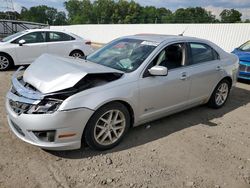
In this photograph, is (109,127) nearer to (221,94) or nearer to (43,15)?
(221,94)

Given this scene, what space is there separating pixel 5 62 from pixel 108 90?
6701 millimetres

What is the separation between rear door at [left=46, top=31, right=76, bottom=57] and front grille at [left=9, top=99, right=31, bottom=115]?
252 inches

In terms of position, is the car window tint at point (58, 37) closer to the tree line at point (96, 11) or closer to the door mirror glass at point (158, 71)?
the door mirror glass at point (158, 71)

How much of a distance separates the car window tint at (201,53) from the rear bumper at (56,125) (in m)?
2.47

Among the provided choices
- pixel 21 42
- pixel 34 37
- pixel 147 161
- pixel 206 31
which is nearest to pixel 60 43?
pixel 34 37

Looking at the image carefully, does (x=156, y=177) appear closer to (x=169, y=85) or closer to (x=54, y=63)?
(x=169, y=85)

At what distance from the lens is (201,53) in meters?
5.16

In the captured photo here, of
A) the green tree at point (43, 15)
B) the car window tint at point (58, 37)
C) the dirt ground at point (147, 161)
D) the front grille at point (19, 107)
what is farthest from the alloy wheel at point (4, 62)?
the green tree at point (43, 15)

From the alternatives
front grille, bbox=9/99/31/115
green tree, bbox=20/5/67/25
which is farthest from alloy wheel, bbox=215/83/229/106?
green tree, bbox=20/5/67/25

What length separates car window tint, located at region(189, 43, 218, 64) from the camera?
4.93 metres

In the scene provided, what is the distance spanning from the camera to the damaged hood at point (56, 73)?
3424 millimetres

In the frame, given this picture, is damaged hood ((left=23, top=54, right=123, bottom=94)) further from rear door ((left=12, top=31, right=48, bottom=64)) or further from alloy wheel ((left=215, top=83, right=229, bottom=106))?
rear door ((left=12, top=31, right=48, bottom=64))

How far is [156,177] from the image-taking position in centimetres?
330

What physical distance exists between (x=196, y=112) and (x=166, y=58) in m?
1.66
